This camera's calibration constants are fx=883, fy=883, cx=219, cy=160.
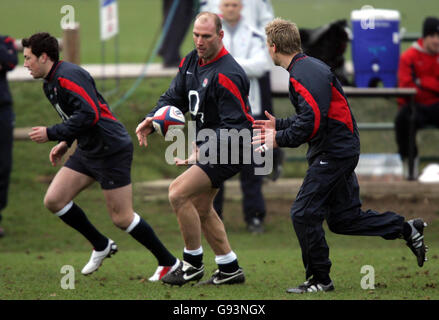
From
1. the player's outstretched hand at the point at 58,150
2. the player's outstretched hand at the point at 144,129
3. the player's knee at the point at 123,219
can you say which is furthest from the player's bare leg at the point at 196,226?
the player's outstretched hand at the point at 58,150

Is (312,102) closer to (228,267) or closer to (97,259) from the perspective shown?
(228,267)

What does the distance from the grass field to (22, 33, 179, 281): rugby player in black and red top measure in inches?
19.8

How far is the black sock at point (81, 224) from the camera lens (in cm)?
758

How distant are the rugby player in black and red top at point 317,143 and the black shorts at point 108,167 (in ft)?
4.81

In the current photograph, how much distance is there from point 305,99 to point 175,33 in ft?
27.6

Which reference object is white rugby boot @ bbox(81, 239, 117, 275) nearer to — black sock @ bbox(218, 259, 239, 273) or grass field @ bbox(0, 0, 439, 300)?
grass field @ bbox(0, 0, 439, 300)

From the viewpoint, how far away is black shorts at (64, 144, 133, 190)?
7.39 m

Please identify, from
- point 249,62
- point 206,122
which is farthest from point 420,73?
point 206,122

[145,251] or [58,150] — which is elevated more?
[58,150]

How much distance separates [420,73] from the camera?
11234 millimetres

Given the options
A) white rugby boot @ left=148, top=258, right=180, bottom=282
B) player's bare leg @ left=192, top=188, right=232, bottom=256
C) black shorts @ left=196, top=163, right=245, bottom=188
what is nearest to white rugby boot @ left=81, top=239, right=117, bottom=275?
white rugby boot @ left=148, top=258, right=180, bottom=282

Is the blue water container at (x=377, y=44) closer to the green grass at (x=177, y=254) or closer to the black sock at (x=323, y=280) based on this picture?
the green grass at (x=177, y=254)

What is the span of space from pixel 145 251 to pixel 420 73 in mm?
4251

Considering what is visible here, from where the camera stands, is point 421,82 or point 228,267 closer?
point 228,267
